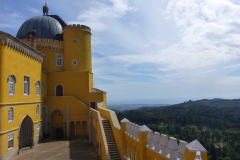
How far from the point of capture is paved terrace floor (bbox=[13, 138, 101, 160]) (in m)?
17.3

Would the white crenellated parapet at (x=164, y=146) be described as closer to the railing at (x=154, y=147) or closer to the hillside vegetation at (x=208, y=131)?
the railing at (x=154, y=147)

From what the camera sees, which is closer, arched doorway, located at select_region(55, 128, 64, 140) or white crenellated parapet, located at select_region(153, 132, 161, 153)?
white crenellated parapet, located at select_region(153, 132, 161, 153)

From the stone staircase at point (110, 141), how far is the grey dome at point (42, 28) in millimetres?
16961

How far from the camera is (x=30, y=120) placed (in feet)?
70.8

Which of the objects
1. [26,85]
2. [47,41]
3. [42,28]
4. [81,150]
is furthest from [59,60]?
[81,150]

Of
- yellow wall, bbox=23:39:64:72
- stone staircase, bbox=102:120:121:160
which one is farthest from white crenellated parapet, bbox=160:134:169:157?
yellow wall, bbox=23:39:64:72

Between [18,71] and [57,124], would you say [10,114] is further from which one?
[57,124]

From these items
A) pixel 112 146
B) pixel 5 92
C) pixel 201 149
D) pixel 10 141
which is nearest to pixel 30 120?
pixel 10 141

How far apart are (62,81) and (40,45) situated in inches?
221

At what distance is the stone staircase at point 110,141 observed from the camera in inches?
580

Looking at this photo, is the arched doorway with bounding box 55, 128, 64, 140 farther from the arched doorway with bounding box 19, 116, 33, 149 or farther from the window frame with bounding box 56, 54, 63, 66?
the window frame with bounding box 56, 54, 63, 66

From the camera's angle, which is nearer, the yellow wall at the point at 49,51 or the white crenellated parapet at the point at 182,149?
the white crenellated parapet at the point at 182,149

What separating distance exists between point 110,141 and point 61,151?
5.71 m

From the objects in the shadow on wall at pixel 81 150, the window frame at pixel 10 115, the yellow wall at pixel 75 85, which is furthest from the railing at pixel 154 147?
the yellow wall at pixel 75 85
